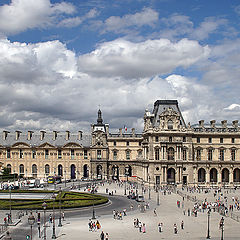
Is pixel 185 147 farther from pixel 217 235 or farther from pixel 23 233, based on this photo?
pixel 23 233

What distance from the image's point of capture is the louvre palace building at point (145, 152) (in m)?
97.0

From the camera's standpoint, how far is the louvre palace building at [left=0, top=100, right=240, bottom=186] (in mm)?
97000

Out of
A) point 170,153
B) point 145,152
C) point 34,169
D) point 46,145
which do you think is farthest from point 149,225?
point 34,169

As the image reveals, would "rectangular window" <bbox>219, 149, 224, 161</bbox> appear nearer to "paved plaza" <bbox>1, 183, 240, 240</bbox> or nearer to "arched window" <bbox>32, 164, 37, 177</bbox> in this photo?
"paved plaza" <bbox>1, 183, 240, 240</bbox>

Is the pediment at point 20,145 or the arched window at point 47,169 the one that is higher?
the pediment at point 20,145

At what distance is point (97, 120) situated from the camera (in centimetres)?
12594

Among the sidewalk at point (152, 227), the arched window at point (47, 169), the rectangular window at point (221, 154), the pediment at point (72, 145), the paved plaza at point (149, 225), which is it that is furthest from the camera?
the arched window at point (47, 169)

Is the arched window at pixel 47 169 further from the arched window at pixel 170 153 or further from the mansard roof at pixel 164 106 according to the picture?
the arched window at pixel 170 153

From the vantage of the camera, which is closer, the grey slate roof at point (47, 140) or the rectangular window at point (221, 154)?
the rectangular window at point (221, 154)

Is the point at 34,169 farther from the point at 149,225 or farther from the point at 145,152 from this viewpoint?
the point at 149,225

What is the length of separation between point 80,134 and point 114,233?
8549 cm

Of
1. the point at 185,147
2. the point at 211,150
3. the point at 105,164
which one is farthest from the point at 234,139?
the point at 105,164

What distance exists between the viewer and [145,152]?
335 feet

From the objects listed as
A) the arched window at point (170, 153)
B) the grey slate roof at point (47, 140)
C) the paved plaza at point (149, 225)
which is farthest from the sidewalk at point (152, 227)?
the grey slate roof at point (47, 140)
